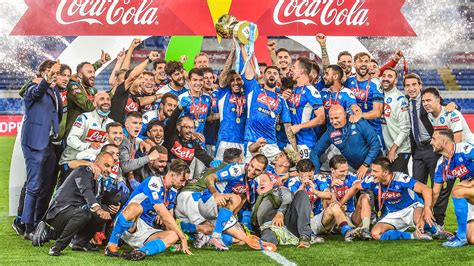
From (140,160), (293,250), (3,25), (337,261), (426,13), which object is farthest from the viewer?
(3,25)

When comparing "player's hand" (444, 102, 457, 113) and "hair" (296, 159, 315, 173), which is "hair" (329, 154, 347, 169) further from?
"player's hand" (444, 102, 457, 113)

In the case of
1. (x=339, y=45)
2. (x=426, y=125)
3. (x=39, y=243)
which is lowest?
(x=39, y=243)

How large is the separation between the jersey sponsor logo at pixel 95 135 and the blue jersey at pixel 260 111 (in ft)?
4.82

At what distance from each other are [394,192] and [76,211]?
298 cm

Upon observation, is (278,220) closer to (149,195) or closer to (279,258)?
(279,258)

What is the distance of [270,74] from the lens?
8.09m

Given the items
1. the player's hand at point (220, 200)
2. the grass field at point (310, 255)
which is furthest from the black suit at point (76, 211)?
the player's hand at point (220, 200)

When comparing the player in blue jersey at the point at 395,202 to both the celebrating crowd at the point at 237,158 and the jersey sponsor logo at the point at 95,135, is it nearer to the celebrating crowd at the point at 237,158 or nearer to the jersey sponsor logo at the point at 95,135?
the celebrating crowd at the point at 237,158

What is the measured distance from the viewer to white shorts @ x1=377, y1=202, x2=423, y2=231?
7.52 meters

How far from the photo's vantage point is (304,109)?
8.27 m

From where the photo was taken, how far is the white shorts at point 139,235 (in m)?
6.70

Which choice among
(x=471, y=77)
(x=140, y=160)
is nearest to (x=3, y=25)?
(x=140, y=160)

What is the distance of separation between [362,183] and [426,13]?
5924mm

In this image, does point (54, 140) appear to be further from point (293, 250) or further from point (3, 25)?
point (3, 25)
